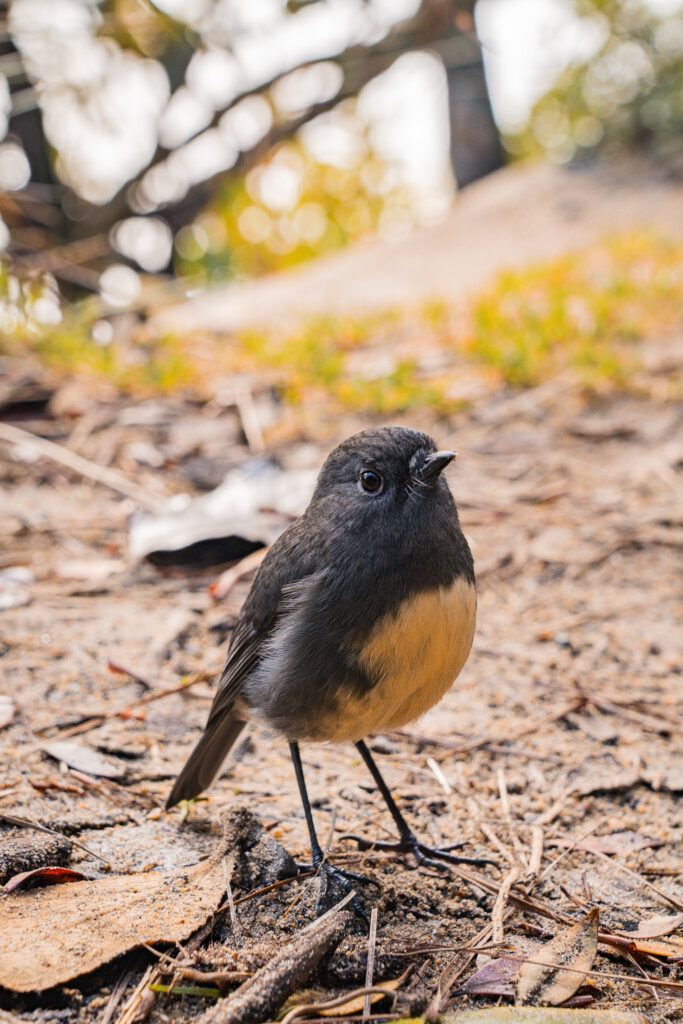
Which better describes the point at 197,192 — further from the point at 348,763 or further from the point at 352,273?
the point at 348,763

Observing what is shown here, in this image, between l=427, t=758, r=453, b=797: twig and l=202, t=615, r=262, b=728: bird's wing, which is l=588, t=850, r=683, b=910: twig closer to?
l=427, t=758, r=453, b=797: twig

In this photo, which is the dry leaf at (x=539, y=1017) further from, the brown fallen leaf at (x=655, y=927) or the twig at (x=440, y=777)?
the twig at (x=440, y=777)

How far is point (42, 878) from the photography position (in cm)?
193

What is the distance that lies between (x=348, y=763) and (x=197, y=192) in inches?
403

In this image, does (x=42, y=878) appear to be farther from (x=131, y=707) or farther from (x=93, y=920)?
(x=131, y=707)

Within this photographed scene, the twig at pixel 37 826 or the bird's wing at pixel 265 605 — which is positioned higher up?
the bird's wing at pixel 265 605

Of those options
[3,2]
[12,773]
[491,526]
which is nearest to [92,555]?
[12,773]

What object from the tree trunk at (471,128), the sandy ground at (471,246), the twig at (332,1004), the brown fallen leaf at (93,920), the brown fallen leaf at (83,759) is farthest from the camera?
the tree trunk at (471,128)

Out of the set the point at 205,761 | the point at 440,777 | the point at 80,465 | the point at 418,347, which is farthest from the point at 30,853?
the point at 418,347

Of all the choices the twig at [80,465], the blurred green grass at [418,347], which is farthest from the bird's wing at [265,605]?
the blurred green grass at [418,347]

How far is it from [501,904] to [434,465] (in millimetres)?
1077

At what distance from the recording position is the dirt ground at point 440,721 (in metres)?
1.94

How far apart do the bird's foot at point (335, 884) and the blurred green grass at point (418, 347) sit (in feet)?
10.5

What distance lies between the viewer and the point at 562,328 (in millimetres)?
5734
